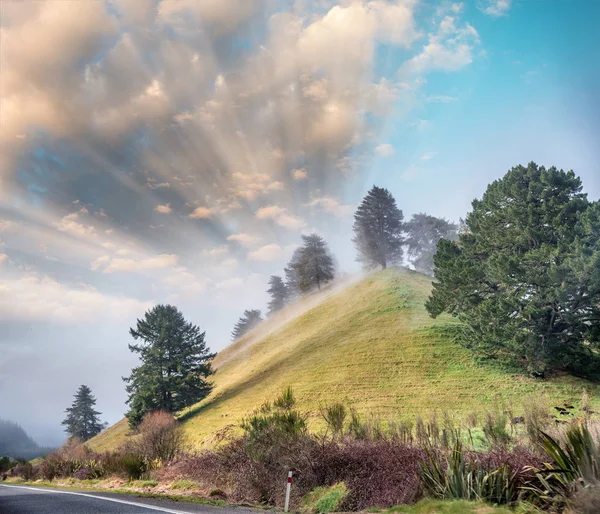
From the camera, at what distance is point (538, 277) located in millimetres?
34656

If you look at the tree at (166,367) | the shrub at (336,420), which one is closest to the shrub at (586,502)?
the shrub at (336,420)

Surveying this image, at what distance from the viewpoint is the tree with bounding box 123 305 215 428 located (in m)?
53.5

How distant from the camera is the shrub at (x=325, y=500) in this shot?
39.9 feet

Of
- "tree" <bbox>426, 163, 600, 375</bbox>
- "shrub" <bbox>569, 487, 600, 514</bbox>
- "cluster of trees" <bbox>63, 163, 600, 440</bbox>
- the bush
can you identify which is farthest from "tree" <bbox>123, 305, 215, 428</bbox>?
"shrub" <bbox>569, 487, 600, 514</bbox>

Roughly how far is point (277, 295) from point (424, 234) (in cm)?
4190

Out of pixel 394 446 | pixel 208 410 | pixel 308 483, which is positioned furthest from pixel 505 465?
pixel 208 410

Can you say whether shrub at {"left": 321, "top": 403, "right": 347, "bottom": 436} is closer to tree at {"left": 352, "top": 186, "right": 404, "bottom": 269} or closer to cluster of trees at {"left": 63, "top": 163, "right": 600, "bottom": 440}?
cluster of trees at {"left": 63, "top": 163, "right": 600, "bottom": 440}

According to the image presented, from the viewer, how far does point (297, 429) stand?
15891 mm

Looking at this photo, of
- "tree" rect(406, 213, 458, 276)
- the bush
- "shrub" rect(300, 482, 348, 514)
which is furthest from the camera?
"tree" rect(406, 213, 458, 276)

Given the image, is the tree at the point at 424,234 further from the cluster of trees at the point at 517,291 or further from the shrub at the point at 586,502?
the shrub at the point at 586,502

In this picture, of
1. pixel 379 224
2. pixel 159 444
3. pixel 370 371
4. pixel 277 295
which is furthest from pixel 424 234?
pixel 159 444

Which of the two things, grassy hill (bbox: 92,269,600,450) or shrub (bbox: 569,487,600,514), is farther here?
grassy hill (bbox: 92,269,600,450)

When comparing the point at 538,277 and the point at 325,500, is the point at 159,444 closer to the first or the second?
the point at 325,500

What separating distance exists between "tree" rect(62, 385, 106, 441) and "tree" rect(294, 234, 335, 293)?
49437 millimetres
